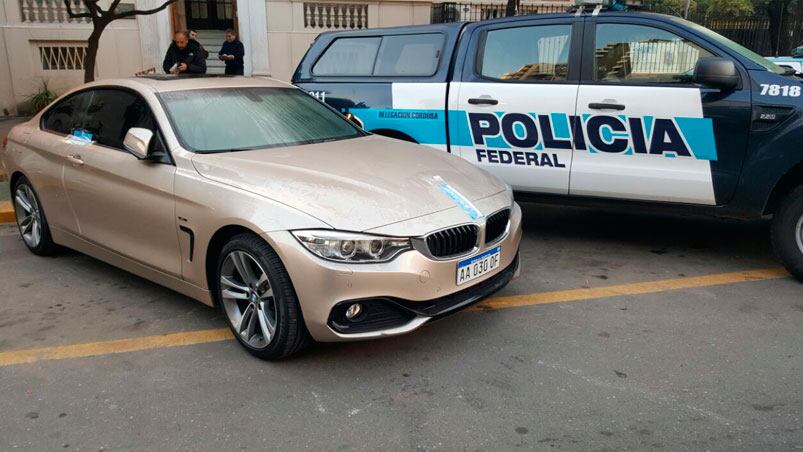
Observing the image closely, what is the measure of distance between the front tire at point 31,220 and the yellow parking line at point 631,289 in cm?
343

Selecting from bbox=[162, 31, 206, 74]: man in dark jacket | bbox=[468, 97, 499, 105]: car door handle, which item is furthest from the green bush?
bbox=[468, 97, 499, 105]: car door handle

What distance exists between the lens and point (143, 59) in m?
13.9

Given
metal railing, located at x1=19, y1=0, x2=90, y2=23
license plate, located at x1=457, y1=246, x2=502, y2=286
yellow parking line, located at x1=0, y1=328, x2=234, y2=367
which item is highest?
metal railing, located at x1=19, y1=0, x2=90, y2=23

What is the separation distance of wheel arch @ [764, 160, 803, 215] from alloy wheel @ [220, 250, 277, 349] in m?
3.53

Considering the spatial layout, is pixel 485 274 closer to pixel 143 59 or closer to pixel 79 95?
pixel 79 95

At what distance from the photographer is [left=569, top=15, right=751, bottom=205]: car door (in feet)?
15.4

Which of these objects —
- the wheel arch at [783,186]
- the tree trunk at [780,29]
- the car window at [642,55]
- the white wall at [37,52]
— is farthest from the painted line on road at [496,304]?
the tree trunk at [780,29]

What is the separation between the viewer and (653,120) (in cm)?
488

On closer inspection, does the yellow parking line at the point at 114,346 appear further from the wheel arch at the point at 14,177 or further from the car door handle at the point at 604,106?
the car door handle at the point at 604,106

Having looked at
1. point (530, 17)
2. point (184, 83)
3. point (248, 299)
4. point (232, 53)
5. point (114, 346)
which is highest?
point (530, 17)

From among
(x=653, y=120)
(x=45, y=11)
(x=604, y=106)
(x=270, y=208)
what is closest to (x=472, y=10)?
(x=45, y=11)

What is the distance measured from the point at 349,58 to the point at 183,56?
5315mm

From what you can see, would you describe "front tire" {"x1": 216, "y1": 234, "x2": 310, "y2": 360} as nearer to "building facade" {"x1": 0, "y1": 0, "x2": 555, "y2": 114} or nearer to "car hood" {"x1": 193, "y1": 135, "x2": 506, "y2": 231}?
"car hood" {"x1": 193, "y1": 135, "x2": 506, "y2": 231}

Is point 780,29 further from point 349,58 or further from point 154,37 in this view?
point 349,58
